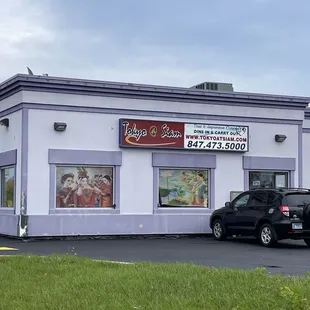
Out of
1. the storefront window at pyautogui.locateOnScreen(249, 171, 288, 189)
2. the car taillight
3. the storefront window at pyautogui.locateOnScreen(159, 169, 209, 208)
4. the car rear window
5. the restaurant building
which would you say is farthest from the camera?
the storefront window at pyautogui.locateOnScreen(249, 171, 288, 189)

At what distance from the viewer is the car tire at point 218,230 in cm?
2016

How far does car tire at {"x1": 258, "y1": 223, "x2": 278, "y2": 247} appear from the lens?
1758 centimetres

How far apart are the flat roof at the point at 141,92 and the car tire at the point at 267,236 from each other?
20.2 feet

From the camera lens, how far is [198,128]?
72.8 ft

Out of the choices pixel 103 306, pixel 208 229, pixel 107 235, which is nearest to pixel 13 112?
pixel 107 235

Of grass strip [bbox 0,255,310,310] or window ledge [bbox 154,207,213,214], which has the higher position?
window ledge [bbox 154,207,213,214]

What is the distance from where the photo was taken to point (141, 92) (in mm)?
21484

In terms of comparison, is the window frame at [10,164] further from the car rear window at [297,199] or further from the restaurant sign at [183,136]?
the car rear window at [297,199]

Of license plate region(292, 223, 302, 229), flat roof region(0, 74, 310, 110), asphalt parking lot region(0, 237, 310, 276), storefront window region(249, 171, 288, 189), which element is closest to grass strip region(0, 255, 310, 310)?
asphalt parking lot region(0, 237, 310, 276)

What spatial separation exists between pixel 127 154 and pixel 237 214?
4355mm

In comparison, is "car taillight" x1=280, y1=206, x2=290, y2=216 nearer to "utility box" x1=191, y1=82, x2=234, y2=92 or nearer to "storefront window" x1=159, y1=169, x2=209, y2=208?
"storefront window" x1=159, y1=169, x2=209, y2=208

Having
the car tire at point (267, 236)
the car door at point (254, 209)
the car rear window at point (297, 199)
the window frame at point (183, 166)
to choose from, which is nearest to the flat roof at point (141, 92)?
the window frame at point (183, 166)

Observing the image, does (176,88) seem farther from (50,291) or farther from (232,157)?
(50,291)

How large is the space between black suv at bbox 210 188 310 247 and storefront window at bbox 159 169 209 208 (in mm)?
2394
